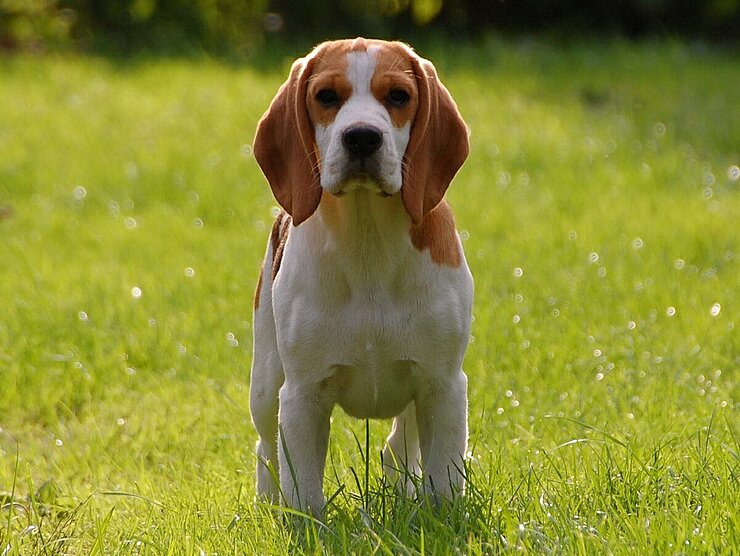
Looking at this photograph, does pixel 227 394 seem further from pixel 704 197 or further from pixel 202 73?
pixel 202 73

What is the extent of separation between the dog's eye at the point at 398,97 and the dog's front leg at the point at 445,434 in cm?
88

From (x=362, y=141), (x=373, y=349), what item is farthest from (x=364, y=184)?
(x=373, y=349)

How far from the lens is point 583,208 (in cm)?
869

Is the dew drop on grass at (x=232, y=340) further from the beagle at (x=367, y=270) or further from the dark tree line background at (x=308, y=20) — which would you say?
the dark tree line background at (x=308, y=20)

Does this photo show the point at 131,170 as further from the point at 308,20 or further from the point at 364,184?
the point at 364,184

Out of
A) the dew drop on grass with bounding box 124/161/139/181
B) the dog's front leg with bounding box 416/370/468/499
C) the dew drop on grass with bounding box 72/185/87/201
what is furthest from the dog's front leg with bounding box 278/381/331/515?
the dew drop on grass with bounding box 124/161/139/181

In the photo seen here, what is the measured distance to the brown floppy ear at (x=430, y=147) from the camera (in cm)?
393

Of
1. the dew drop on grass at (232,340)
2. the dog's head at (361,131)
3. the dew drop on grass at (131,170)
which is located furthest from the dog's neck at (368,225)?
the dew drop on grass at (131,170)

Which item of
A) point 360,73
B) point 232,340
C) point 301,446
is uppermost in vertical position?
point 360,73

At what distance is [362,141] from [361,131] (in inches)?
1.3

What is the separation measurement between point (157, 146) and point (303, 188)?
661 cm

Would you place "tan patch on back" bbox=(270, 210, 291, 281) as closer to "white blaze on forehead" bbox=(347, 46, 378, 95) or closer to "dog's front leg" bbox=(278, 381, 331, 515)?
"dog's front leg" bbox=(278, 381, 331, 515)

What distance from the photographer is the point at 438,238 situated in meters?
4.09

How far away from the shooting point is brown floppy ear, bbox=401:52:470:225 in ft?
12.9
